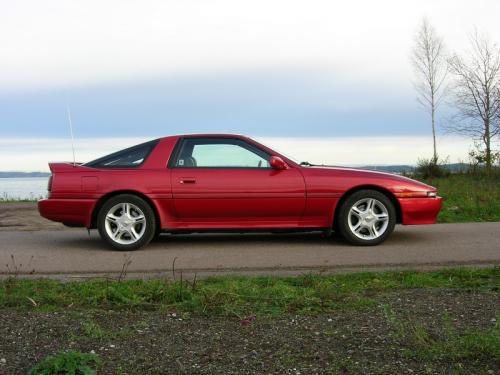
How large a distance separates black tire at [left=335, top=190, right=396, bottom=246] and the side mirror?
2.86 ft

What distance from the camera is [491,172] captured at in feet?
63.0

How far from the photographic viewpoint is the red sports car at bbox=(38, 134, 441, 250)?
7348 millimetres

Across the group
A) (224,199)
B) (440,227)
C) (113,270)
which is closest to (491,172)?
(440,227)

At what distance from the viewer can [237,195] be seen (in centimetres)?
737

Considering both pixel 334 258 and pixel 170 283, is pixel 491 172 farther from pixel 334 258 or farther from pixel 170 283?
pixel 170 283

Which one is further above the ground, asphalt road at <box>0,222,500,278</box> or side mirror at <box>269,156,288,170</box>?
side mirror at <box>269,156,288,170</box>

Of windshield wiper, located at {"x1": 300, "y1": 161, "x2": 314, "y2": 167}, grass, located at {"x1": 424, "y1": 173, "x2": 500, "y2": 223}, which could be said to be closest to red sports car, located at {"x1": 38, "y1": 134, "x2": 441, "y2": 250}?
windshield wiper, located at {"x1": 300, "y1": 161, "x2": 314, "y2": 167}

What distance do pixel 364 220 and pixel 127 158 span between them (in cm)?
303

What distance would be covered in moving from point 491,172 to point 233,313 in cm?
1714

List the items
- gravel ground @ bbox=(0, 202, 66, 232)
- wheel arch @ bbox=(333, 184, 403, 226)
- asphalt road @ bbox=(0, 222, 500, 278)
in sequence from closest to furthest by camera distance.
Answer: asphalt road @ bbox=(0, 222, 500, 278) → wheel arch @ bbox=(333, 184, 403, 226) → gravel ground @ bbox=(0, 202, 66, 232)

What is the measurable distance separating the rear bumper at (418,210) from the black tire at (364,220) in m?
0.15

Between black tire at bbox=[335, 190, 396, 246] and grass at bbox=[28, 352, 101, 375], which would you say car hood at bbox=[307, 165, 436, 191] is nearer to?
black tire at bbox=[335, 190, 396, 246]

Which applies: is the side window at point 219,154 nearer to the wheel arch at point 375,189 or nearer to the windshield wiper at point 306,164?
the windshield wiper at point 306,164

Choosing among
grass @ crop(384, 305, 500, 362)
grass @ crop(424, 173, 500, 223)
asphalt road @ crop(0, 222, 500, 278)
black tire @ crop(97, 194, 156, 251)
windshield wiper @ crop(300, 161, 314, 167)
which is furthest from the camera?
grass @ crop(424, 173, 500, 223)
